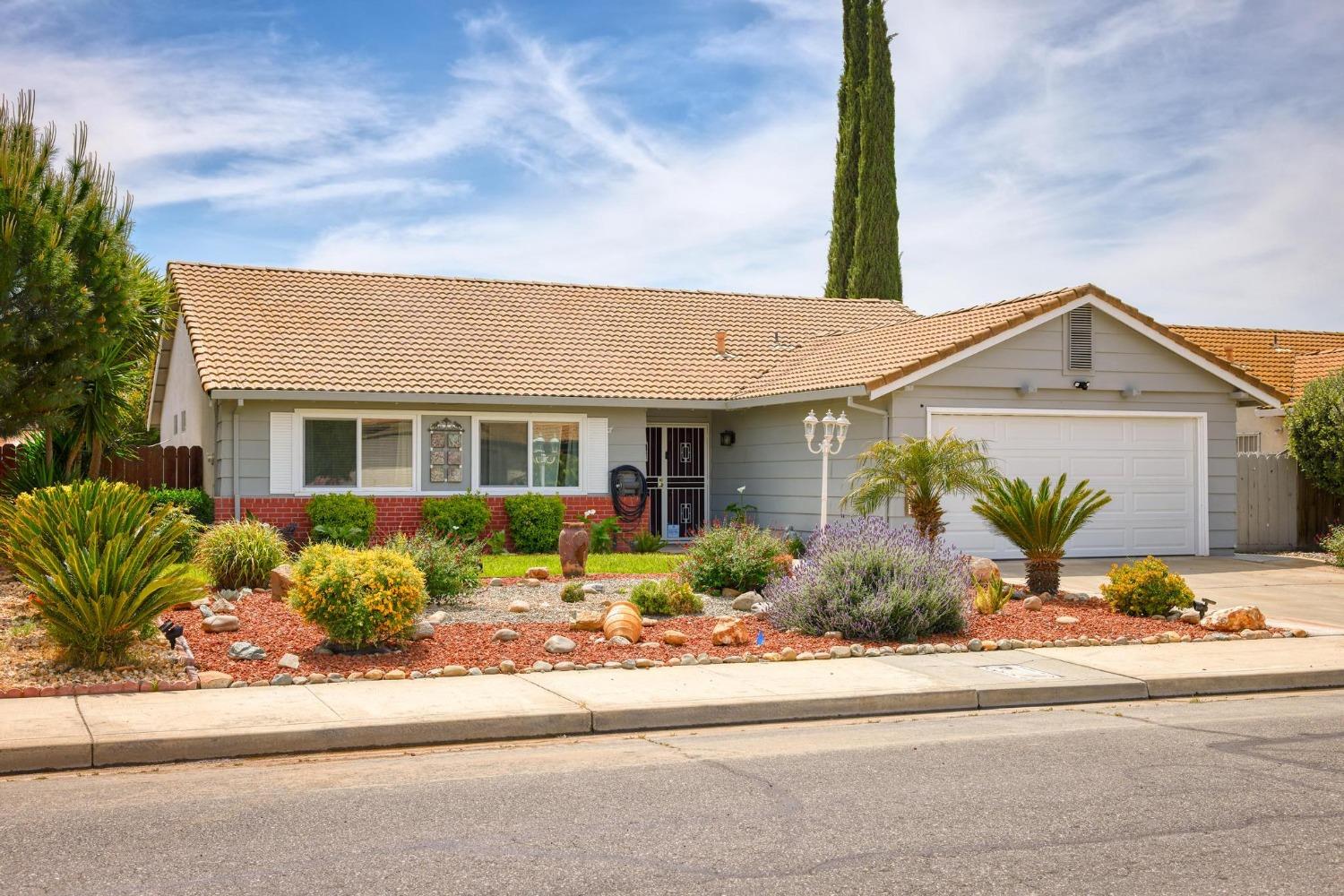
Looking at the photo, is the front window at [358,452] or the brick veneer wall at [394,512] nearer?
the brick veneer wall at [394,512]

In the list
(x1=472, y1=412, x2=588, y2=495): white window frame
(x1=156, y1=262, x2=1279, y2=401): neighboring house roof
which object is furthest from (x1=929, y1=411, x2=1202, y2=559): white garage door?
(x1=472, y1=412, x2=588, y2=495): white window frame

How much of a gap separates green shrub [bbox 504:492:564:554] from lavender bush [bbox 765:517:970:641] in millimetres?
8920

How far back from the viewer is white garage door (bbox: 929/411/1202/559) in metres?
19.8

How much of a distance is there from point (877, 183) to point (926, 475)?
25741mm

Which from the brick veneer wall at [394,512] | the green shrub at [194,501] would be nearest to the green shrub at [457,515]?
the brick veneer wall at [394,512]

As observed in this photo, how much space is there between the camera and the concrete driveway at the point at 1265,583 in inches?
561

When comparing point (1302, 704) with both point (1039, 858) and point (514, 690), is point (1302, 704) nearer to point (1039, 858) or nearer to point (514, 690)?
point (1039, 858)

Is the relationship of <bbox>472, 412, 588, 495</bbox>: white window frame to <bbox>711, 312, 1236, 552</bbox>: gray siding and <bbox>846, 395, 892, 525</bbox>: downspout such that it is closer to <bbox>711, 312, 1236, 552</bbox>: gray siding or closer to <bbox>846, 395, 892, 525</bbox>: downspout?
<bbox>711, 312, 1236, 552</bbox>: gray siding

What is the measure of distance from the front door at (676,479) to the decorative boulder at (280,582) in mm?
10609

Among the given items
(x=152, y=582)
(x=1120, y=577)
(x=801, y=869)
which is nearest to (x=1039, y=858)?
(x=801, y=869)

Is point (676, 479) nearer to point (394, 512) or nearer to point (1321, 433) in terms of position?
point (394, 512)

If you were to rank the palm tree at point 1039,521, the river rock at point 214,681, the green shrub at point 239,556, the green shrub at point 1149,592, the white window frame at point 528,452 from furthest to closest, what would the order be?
the white window frame at point 528,452 < the green shrub at point 239,556 < the palm tree at point 1039,521 < the green shrub at point 1149,592 < the river rock at point 214,681

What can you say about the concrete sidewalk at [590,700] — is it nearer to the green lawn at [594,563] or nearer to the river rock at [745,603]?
the river rock at [745,603]

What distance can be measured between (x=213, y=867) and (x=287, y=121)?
14513 millimetres
